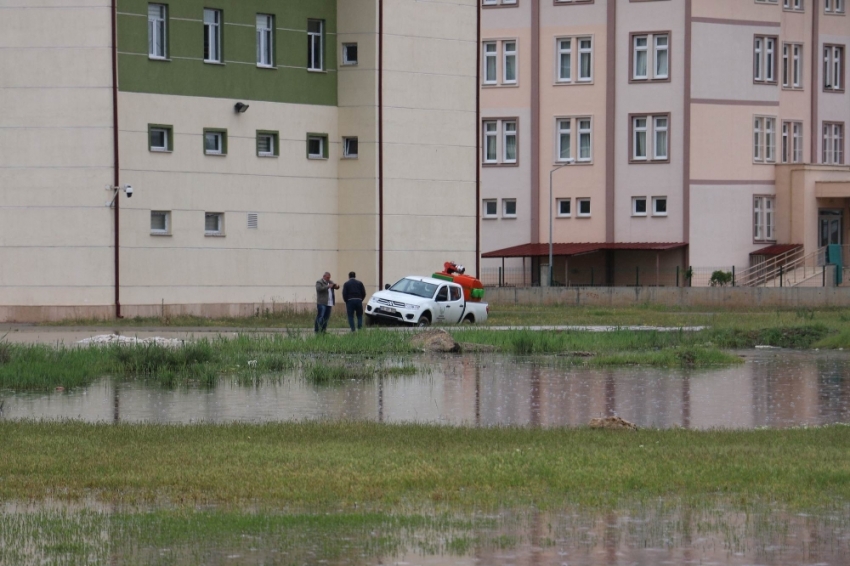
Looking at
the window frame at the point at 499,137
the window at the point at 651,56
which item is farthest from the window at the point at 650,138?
the window frame at the point at 499,137

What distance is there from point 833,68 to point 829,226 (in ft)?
27.9

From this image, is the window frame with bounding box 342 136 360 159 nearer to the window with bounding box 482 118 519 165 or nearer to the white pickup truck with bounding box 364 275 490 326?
the white pickup truck with bounding box 364 275 490 326

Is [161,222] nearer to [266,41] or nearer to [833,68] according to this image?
[266,41]

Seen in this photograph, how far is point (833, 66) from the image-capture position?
7581 cm

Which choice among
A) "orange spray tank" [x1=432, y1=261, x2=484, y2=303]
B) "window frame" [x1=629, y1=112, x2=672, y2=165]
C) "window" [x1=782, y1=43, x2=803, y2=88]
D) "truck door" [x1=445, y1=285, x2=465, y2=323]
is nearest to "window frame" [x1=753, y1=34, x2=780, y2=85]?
"window" [x1=782, y1=43, x2=803, y2=88]

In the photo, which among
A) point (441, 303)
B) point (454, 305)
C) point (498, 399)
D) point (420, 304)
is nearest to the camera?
point (498, 399)

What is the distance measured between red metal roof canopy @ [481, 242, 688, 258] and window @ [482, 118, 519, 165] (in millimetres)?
4755

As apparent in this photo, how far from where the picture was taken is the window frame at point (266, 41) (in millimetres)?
49600

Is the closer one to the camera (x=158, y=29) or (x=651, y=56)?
(x=158, y=29)

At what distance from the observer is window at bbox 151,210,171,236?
47128mm

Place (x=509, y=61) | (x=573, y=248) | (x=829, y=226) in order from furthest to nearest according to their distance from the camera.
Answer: (x=509, y=61)
(x=829, y=226)
(x=573, y=248)

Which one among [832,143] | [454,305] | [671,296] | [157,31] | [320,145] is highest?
[157,31]

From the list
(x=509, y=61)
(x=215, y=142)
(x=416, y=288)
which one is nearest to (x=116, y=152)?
(x=215, y=142)

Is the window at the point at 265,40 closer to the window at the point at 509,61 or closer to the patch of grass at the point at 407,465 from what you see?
the window at the point at 509,61
